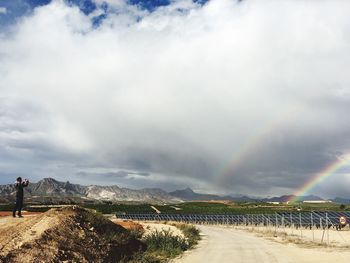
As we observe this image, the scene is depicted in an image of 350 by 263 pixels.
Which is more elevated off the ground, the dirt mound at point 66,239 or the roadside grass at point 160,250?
the dirt mound at point 66,239

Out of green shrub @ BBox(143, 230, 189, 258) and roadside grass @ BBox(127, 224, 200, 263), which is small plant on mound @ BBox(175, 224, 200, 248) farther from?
green shrub @ BBox(143, 230, 189, 258)

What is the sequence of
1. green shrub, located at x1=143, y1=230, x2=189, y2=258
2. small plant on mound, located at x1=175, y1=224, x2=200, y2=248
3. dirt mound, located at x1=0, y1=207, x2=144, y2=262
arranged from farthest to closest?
small plant on mound, located at x1=175, y1=224, x2=200, y2=248
green shrub, located at x1=143, y1=230, x2=189, y2=258
dirt mound, located at x1=0, y1=207, x2=144, y2=262

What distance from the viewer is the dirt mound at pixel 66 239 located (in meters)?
16.1

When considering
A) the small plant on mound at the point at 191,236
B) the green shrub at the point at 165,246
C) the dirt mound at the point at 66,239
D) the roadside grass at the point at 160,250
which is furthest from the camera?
the small plant on mound at the point at 191,236

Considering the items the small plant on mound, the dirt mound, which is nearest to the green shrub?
the dirt mound

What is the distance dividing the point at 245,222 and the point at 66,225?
53.5m

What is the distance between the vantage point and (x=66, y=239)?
18516 millimetres

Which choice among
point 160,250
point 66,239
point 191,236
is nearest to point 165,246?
point 160,250

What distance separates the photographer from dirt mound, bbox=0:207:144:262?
16141 mm

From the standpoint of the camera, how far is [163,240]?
90.9 feet

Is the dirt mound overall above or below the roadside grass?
above

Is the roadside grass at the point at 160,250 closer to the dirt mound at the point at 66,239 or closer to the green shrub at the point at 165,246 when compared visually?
the green shrub at the point at 165,246

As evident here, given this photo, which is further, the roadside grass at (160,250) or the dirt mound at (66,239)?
the roadside grass at (160,250)

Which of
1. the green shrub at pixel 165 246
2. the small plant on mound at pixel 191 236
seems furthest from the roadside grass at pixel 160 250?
the small plant on mound at pixel 191 236
